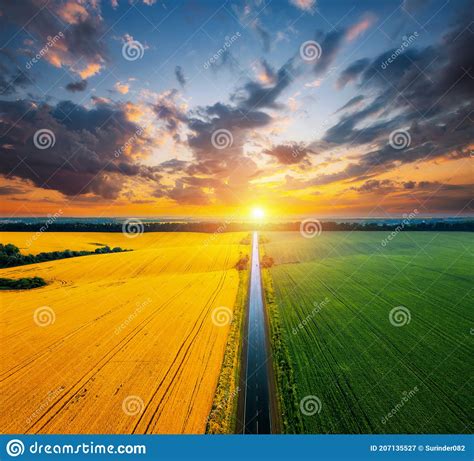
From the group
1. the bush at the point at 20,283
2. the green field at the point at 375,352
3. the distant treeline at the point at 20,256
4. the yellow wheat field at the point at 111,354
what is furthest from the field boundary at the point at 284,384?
the distant treeline at the point at 20,256

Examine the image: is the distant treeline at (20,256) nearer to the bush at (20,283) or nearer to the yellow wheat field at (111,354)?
the yellow wheat field at (111,354)

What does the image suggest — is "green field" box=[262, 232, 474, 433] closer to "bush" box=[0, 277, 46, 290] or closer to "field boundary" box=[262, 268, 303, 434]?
"field boundary" box=[262, 268, 303, 434]

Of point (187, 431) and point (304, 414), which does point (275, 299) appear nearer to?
point (304, 414)

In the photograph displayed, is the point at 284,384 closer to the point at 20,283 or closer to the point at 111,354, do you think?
the point at 111,354

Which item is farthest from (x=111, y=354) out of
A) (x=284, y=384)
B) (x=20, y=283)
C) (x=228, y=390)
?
(x=20, y=283)

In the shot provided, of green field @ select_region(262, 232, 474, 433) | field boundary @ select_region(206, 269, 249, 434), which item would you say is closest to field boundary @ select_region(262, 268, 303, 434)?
green field @ select_region(262, 232, 474, 433)

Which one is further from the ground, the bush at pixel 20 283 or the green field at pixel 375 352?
the bush at pixel 20 283
